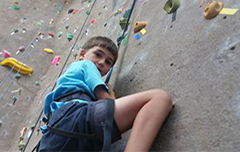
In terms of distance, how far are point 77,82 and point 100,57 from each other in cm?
33

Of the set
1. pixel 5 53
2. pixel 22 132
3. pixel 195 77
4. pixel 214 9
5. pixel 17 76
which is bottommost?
pixel 22 132

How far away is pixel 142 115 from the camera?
3.22ft

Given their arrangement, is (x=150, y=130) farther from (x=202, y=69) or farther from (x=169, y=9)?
(x=169, y=9)

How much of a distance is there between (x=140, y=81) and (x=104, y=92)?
0.74 feet

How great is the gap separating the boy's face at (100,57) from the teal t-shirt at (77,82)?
0.16 meters

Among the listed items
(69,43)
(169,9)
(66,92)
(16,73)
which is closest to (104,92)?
(66,92)

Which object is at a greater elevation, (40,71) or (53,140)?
(53,140)

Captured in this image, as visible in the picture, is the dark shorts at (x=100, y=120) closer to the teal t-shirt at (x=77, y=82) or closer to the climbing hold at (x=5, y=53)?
the teal t-shirt at (x=77, y=82)

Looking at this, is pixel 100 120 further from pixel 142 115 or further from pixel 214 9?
pixel 214 9

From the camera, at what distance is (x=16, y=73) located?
3178 mm

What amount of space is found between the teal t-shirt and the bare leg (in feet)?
0.72

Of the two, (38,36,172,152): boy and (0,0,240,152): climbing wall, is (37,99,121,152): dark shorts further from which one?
(0,0,240,152): climbing wall

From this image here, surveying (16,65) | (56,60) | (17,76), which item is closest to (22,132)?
(17,76)

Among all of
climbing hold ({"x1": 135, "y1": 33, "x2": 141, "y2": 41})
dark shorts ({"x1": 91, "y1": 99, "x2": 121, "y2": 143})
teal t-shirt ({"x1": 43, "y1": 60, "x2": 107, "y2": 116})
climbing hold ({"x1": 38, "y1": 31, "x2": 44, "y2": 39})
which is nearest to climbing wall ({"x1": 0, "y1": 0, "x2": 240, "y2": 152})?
climbing hold ({"x1": 135, "y1": 33, "x2": 141, "y2": 41})
